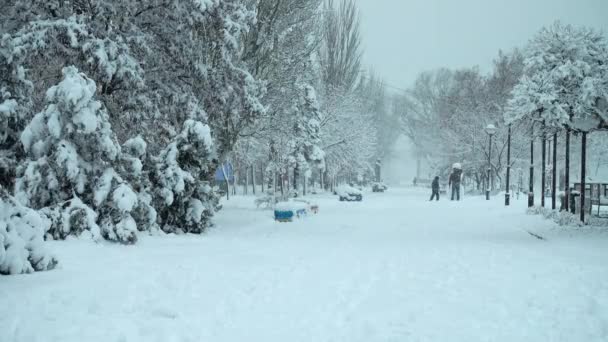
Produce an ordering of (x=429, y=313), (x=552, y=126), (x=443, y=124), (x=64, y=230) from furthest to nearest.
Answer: (x=443, y=124) → (x=552, y=126) → (x=64, y=230) → (x=429, y=313)

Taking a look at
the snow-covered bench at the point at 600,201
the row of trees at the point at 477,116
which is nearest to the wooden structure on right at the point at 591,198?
the snow-covered bench at the point at 600,201

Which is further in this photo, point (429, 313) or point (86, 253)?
point (86, 253)

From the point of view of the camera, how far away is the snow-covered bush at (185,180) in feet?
42.1

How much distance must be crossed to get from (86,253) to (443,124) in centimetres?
4231

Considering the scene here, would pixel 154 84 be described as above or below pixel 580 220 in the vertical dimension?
above

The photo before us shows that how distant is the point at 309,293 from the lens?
6.80 m

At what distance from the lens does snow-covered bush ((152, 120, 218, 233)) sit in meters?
12.8

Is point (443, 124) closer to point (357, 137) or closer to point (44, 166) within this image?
point (357, 137)

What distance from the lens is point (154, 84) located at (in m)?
14.7

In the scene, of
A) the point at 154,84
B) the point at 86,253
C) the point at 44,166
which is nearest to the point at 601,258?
the point at 86,253

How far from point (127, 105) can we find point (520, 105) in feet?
35.1

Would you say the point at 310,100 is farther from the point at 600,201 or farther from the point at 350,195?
the point at 600,201

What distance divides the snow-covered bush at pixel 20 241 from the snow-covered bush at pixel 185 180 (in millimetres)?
5746

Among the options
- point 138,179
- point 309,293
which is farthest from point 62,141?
point 309,293
